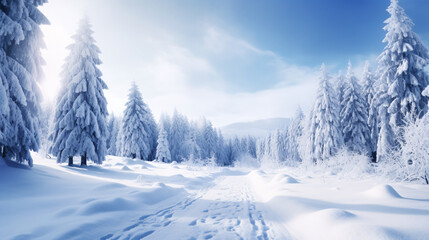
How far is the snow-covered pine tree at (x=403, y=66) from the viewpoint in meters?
16.1

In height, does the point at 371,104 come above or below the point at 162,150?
above

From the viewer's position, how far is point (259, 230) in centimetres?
501

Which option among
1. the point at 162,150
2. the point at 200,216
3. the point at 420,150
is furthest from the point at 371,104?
the point at 162,150

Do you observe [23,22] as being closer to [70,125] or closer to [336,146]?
[70,125]

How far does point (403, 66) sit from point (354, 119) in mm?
9072

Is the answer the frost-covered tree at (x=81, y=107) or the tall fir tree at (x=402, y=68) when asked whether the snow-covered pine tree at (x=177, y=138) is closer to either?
the frost-covered tree at (x=81, y=107)

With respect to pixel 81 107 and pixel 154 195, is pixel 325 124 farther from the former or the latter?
pixel 81 107

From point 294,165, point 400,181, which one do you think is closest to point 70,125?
point 400,181

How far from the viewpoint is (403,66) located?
52.7 feet

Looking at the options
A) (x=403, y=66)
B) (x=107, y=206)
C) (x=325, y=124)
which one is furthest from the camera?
(x=325, y=124)

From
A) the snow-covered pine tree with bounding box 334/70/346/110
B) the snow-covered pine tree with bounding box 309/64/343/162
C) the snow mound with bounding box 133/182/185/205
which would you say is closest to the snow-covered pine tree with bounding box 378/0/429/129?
the snow-covered pine tree with bounding box 309/64/343/162

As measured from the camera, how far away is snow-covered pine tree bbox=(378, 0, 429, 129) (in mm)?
16131

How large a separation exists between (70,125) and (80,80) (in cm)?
394

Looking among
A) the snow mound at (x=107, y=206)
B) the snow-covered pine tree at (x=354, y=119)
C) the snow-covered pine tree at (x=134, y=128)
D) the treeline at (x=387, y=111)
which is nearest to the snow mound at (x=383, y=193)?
the treeline at (x=387, y=111)
